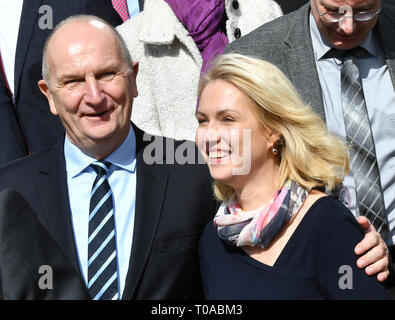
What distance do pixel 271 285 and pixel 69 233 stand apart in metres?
0.72

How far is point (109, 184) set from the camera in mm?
2744

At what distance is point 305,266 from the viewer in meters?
2.42

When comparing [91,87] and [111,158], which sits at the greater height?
[91,87]

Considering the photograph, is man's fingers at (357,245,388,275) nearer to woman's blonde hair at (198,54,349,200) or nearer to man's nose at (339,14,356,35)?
woman's blonde hair at (198,54,349,200)

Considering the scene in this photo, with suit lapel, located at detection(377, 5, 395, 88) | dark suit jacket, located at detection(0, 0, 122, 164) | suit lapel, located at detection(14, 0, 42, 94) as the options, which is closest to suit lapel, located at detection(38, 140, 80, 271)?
dark suit jacket, located at detection(0, 0, 122, 164)

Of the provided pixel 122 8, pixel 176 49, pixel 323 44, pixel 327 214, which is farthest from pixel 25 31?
pixel 327 214

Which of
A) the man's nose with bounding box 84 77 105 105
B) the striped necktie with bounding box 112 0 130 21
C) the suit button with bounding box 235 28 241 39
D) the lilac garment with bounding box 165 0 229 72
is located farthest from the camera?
the striped necktie with bounding box 112 0 130 21

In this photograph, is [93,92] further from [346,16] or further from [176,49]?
[346,16]

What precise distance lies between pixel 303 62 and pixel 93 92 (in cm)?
90

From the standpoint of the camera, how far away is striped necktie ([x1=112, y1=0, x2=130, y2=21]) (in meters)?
3.82

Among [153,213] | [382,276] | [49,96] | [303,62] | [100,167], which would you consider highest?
[49,96]

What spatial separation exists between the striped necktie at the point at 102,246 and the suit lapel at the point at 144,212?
0.19ft

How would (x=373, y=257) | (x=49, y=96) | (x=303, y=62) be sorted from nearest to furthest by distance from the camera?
(x=373, y=257) → (x=49, y=96) → (x=303, y=62)

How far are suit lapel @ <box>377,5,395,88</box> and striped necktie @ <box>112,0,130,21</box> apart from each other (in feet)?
4.27
